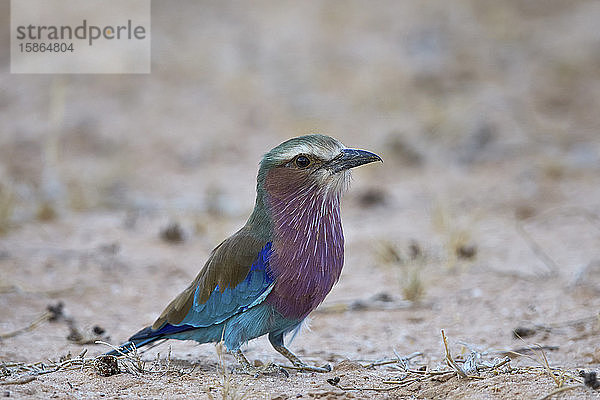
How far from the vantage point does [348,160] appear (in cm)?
323

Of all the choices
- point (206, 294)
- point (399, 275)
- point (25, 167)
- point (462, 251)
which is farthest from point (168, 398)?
point (25, 167)

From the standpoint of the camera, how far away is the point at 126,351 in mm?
3287

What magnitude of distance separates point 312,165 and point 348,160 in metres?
0.17

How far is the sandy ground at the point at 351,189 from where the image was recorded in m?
3.70

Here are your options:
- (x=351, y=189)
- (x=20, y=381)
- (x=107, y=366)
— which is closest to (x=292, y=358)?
(x=107, y=366)

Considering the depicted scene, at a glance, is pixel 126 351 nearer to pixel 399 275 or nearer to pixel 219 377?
pixel 219 377

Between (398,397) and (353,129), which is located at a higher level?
(353,129)

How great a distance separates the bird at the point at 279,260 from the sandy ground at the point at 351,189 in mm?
212

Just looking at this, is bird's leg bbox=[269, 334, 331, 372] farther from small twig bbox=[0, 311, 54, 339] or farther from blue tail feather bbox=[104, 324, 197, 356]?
small twig bbox=[0, 311, 54, 339]

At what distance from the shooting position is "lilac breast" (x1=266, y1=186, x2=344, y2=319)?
3.11 meters

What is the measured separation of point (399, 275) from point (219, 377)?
7.75ft

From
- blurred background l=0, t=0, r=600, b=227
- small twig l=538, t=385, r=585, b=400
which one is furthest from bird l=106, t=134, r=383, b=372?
blurred background l=0, t=0, r=600, b=227

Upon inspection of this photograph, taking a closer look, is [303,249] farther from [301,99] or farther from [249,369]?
[301,99]

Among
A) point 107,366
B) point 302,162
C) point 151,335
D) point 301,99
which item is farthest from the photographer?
point 301,99
